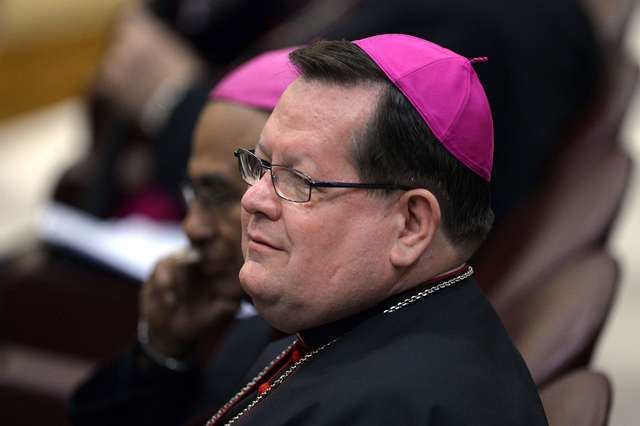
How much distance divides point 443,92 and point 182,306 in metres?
0.81

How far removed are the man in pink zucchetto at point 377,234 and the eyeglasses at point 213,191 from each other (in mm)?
495

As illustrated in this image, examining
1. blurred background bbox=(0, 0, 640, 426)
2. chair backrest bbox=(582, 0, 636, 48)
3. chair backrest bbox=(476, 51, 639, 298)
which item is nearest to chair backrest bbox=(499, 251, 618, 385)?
blurred background bbox=(0, 0, 640, 426)

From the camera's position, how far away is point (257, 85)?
1.67 m

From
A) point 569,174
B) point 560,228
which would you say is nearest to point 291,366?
point 560,228

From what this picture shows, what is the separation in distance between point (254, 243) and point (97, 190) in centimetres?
176

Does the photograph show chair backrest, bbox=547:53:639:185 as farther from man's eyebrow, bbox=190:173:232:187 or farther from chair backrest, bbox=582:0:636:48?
man's eyebrow, bbox=190:173:232:187

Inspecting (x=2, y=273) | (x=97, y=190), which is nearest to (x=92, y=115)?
(x=97, y=190)

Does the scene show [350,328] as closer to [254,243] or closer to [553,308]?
[254,243]

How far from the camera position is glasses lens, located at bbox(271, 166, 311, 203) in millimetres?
1128

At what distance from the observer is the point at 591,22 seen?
278cm

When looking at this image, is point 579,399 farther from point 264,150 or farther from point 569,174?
point 569,174

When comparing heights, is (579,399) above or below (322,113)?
below

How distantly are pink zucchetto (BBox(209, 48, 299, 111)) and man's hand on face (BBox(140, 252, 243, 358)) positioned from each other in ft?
0.90

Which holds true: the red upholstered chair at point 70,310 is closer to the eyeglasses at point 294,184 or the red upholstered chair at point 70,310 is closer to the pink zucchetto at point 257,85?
the pink zucchetto at point 257,85
